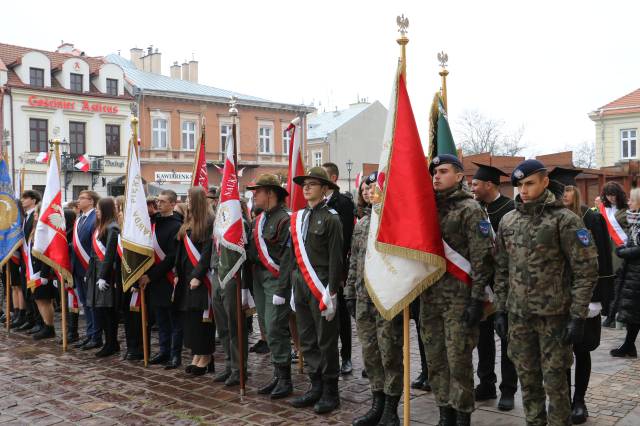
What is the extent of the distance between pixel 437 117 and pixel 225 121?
36514 millimetres

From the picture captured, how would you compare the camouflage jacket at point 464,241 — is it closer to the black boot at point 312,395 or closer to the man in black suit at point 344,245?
the black boot at point 312,395

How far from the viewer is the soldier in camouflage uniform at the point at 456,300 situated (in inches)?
185

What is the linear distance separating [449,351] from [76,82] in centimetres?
3497

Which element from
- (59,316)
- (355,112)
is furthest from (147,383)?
(355,112)

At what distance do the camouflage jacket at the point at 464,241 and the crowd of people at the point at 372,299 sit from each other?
0.4 inches

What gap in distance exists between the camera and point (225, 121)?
41438 mm

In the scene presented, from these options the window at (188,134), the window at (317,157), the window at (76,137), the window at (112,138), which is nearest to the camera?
the window at (76,137)

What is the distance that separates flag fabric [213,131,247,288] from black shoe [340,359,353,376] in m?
1.65

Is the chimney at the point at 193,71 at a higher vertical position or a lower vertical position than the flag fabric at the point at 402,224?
higher

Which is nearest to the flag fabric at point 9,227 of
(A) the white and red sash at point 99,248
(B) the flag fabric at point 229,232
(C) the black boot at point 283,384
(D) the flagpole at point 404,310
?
(A) the white and red sash at point 99,248

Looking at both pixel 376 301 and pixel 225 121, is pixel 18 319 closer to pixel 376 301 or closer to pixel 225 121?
pixel 376 301

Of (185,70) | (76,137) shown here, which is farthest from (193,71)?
(76,137)

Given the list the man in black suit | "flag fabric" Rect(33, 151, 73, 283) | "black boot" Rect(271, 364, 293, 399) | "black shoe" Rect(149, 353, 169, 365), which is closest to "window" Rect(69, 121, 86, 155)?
"flag fabric" Rect(33, 151, 73, 283)

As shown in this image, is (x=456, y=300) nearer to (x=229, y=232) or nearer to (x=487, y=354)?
(x=487, y=354)
